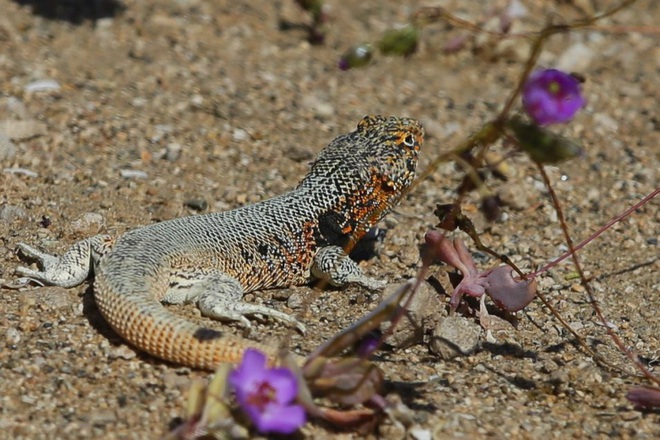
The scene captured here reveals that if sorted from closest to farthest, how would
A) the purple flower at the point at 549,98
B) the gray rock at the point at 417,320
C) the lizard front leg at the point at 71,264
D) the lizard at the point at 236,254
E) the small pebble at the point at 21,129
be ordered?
the purple flower at the point at 549,98
the lizard at the point at 236,254
the gray rock at the point at 417,320
the lizard front leg at the point at 71,264
the small pebble at the point at 21,129

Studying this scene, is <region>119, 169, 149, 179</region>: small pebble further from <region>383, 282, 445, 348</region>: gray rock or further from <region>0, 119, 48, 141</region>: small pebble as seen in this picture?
<region>383, 282, 445, 348</region>: gray rock

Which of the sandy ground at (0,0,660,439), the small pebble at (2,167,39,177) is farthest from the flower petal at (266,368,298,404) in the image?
the small pebble at (2,167,39,177)

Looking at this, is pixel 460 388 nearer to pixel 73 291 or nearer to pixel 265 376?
pixel 265 376

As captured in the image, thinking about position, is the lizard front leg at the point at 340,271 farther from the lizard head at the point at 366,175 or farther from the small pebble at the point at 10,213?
the small pebble at the point at 10,213

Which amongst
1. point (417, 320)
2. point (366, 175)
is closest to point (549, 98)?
point (417, 320)

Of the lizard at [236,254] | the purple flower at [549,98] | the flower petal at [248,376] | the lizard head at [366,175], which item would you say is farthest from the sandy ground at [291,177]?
the purple flower at [549,98]

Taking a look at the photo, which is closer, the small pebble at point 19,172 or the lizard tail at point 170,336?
the lizard tail at point 170,336
